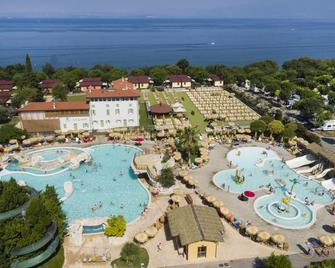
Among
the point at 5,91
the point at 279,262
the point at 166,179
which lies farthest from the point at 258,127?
the point at 5,91

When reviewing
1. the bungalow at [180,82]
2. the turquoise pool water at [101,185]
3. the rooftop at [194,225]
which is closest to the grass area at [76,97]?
the bungalow at [180,82]

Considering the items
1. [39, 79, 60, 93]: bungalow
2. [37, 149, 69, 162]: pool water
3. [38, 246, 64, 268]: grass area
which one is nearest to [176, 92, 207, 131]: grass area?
[37, 149, 69, 162]: pool water

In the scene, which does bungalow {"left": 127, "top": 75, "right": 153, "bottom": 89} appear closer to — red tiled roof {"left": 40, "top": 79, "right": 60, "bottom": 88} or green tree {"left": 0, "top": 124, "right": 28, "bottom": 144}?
red tiled roof {"left": 40, "top": 79, "right": 60, "bottom": 88}

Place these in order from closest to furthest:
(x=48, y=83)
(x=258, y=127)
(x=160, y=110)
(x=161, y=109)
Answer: (x=258, y=127) < (x=160, y=110) < (x=161, y=109) < (x=48, y=83)

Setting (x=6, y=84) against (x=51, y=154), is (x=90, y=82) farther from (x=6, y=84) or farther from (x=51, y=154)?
(x=51, y=154)

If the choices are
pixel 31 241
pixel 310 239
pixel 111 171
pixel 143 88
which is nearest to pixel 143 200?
pixel 111 171

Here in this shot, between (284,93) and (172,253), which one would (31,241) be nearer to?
(172,253)
